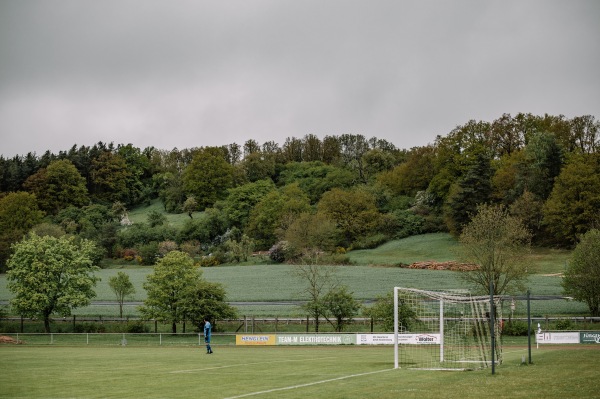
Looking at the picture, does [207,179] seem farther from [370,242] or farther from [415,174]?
[370,242]

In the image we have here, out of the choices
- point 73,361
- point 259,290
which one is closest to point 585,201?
point 259,290

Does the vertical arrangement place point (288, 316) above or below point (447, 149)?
below

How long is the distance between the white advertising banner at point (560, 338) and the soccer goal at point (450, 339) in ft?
16.0

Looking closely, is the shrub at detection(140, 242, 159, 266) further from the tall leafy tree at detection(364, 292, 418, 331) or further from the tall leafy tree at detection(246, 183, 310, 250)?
the tall leafy tree at detection(364, 292, 418, 331)

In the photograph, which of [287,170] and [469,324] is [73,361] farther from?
[287,170]

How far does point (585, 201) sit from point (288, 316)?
172 ft

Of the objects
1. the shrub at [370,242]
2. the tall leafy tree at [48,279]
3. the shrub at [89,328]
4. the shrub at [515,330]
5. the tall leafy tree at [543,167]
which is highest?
the tall leafy tree at [543,167]

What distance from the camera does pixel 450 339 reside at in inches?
1652

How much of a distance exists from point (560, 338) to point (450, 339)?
41.1 feet

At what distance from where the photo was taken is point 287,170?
577 feet

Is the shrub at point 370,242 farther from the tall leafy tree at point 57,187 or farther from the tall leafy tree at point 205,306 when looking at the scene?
the tall leafy tree at point 57,187

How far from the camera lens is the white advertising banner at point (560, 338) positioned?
4981 centimetres

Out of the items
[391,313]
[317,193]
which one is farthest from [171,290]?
[317,193]

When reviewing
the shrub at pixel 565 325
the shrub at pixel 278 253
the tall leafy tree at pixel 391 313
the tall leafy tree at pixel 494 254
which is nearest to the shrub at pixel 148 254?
the shrub at pixel 278 253
